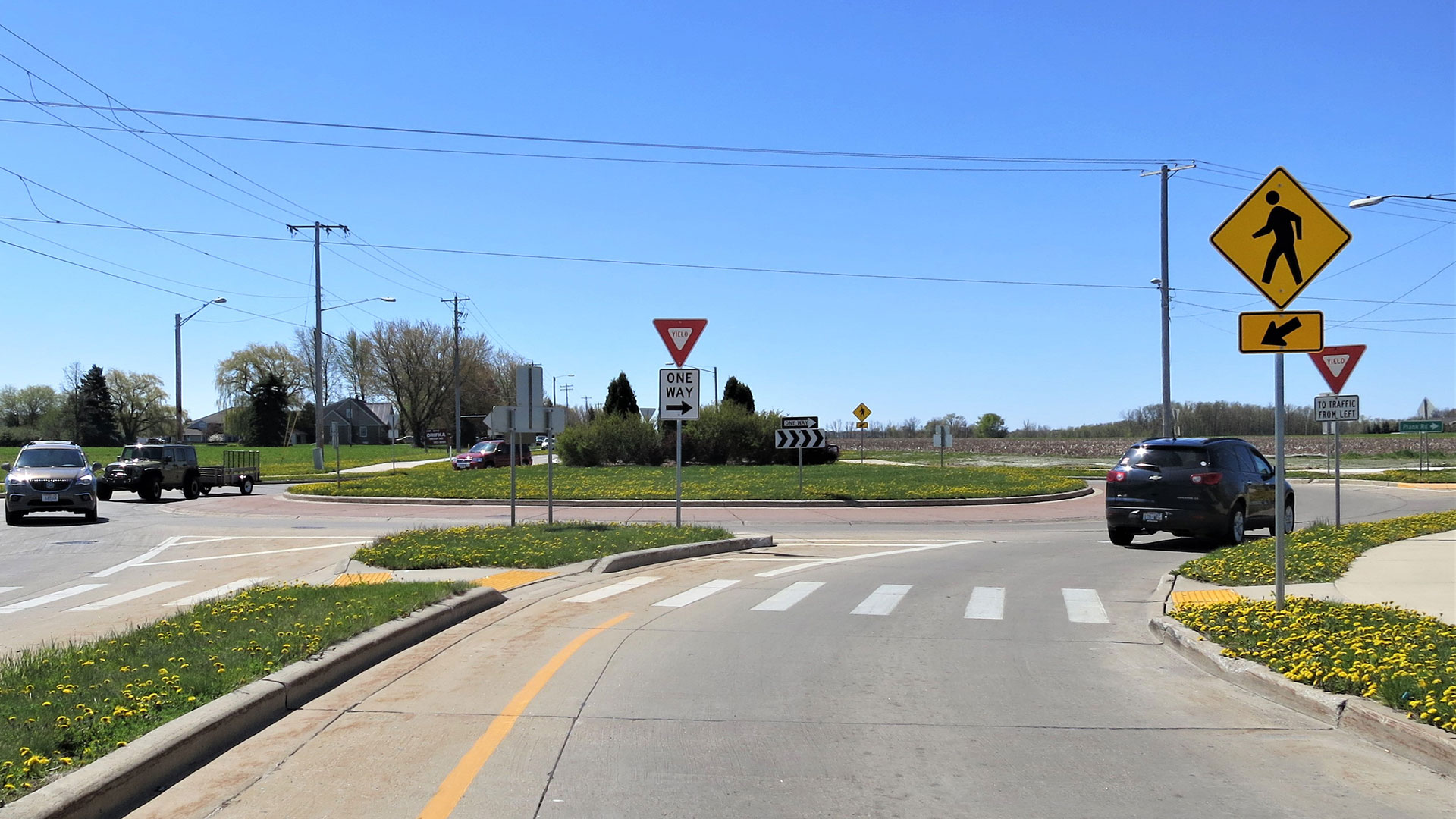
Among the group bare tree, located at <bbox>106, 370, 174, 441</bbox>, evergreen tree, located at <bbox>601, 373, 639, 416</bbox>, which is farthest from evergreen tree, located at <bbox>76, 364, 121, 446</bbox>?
evergreen tree, located at <bbox>601, 373, 639, 416</bbox>

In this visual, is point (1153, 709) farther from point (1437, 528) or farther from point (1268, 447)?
point (1268, 447)

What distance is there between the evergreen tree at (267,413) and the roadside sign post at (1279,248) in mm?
112390

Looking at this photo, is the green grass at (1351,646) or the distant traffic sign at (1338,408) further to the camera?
the distant traffic sign at (1338,408)

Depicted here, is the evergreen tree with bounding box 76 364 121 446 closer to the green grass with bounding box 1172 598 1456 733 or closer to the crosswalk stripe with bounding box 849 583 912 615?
the crosswalk stripe with bounding box 849 583 912 615

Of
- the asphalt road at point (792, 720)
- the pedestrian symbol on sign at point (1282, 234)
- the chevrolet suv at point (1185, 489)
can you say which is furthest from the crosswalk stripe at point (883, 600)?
the chevrolet suv at point (1185, 489)

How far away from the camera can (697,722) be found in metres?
6.38

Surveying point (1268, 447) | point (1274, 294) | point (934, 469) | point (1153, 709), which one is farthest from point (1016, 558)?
point (1268, 447)

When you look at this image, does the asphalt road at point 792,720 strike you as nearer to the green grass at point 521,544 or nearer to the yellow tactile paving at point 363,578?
the green grass at point 521,544

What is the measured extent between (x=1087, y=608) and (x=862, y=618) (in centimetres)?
252

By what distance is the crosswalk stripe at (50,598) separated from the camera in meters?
11.8

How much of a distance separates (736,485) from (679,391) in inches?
631

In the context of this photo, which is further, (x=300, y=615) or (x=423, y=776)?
(x=300, y=615)

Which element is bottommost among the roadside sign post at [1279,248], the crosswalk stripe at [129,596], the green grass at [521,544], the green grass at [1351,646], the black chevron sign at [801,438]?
the crosswalk stripe at [129,596]

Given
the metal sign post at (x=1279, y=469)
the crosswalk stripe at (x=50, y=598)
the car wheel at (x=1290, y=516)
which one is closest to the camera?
the metal sign post at (x=1279, y=469)
